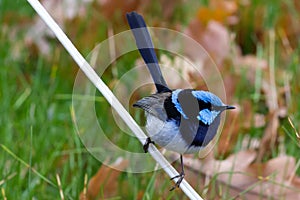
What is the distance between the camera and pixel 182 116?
1335mm

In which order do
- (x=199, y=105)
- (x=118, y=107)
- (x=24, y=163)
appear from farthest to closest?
(x=24, y=163), (x=118, y=107), (x=199, y=105)

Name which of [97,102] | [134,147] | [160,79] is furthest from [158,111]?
[97,102]

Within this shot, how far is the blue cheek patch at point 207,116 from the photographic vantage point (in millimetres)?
1324

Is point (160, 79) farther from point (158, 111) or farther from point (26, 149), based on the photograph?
point (26, 149)

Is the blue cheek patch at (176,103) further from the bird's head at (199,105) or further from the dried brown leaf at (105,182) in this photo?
the dried brown leaf at (105,182)

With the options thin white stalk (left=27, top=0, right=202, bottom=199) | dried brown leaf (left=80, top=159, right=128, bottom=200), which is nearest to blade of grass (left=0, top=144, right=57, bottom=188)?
dried brown leaf (left=80, top=159, right=128, bottom=200)

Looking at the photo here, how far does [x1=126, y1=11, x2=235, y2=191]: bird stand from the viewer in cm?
133

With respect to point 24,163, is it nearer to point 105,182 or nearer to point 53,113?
point 105,182

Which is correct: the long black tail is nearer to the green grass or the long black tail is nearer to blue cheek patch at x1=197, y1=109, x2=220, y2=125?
blue cheek patch at x1=197, y1=109, x2=220, y2=125

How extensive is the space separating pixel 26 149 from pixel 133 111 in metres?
0.47

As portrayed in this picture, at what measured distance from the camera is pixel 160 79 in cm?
144

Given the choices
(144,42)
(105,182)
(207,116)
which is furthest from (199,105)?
(105,182)

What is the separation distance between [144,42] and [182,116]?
0.19m

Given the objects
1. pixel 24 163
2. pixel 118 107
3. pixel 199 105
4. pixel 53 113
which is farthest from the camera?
pixel 53 113
